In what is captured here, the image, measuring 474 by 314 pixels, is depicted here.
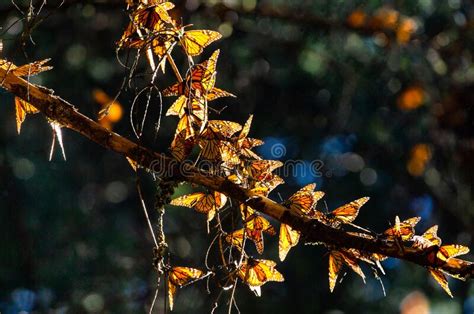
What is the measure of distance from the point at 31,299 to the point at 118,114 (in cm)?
52

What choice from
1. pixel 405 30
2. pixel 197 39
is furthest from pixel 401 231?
pixel 405 30

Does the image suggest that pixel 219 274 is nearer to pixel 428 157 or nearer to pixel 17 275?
pixel 17 275

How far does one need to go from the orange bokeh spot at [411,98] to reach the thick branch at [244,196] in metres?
1.34

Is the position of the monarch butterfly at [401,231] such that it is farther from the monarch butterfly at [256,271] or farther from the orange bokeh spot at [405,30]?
the orange bokeh spot at [405,30]

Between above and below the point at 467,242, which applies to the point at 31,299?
below

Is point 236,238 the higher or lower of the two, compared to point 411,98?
higher

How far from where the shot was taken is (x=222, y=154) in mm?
553

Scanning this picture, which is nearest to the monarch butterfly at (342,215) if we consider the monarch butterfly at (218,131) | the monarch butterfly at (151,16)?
the monarch butterfly at (218,131)

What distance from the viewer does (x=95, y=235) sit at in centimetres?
170

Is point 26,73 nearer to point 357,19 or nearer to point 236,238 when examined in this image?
point 236,238

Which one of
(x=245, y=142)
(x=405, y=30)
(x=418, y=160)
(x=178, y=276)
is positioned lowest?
(x=418, y=160)

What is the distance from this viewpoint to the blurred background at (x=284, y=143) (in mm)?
1695

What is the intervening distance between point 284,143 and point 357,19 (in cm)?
41

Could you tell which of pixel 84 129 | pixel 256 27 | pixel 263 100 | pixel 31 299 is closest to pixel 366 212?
pixel 263 100
